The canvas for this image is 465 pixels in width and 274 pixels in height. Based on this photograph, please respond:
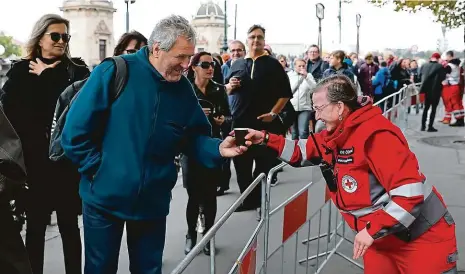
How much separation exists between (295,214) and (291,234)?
0.47ft

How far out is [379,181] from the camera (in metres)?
2.75

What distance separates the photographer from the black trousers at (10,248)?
184 cm

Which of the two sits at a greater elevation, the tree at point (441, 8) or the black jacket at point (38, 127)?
the tree at point (441, 8)

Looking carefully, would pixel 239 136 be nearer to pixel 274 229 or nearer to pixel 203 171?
pixel 274 229

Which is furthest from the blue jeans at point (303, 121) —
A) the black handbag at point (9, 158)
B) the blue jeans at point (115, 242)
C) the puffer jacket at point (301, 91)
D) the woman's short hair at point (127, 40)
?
the black handbag at point (9, 158)

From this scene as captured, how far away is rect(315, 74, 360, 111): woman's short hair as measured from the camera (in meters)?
2.89

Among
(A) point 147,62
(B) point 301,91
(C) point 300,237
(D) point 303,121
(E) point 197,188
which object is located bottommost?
(C) point 300,237

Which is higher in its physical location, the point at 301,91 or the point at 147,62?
the point at 147,62

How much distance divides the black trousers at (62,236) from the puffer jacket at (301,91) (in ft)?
17.5

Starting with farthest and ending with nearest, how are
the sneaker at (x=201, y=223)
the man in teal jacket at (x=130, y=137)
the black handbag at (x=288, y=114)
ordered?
the black handbag at (x=288, y=114), the sneaker at (x=201, y=223), the man in teal jacket at (x=130, y=137)

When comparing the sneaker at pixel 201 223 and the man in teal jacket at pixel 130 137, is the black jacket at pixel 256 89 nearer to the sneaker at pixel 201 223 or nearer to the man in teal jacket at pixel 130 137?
the sneaker at pixel 201 223

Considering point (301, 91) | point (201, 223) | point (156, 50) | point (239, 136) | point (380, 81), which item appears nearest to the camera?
point (156, 50)

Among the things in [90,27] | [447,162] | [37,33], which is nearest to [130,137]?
[37,33]

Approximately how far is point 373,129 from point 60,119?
171 cm
